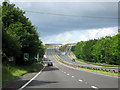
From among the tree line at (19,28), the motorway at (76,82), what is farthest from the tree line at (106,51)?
the motorway at (76,82)

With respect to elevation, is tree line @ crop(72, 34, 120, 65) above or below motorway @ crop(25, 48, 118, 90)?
above

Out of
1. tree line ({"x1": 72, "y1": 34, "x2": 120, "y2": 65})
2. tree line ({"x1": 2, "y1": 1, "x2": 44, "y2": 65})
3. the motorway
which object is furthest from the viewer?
tree line ({"x1": 72, "y1": 34, "x2": 120, "y2": 65})

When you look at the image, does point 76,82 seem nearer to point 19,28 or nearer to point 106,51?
point 19,28

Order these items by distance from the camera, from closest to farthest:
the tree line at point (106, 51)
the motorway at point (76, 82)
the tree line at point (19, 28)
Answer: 1. the motorway at point (76, 82)
2. the tree line at point (19, 28)
3. the tree line at point (106, 51)

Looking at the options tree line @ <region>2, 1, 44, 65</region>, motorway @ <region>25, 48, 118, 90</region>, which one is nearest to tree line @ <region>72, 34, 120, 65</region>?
tree line @ <region>2, 1, 44, 65</region>

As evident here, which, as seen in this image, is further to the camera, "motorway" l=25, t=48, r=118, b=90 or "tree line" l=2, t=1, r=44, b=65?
"tree line" l=2, t=1, r=44, b=65

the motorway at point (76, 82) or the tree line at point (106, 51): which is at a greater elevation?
the tree line at point (106, 51)

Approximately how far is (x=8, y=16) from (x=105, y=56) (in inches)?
1953

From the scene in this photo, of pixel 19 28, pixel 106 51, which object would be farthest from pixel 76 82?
pixel 106 51

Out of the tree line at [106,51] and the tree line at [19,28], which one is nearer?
the tree line at [19,28]

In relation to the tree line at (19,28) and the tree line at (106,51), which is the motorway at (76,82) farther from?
the tree line at (106,51)

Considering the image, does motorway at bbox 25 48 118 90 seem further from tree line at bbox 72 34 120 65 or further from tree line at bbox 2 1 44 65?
tree line at bbox 72 34 120 65

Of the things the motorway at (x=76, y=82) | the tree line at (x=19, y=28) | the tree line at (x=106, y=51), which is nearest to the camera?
the motorway at (x=76, y=82)

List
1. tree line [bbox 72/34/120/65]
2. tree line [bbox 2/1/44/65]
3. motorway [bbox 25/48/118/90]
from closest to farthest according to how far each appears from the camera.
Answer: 1. motorway [bbox 25/48/118/90]
2. tree line [bbox 2/1/44/65]
3. tree line [bbox 72/34/120/65]
